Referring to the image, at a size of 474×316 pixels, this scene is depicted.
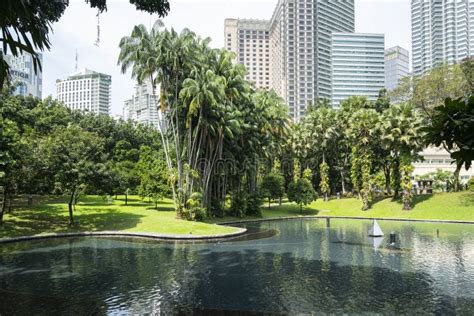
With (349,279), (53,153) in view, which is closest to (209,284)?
(349,279)

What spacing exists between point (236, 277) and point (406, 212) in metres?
42.5

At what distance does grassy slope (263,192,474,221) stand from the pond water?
21.9 m

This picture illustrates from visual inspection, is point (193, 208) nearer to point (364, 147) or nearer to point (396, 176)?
point (364, 147)

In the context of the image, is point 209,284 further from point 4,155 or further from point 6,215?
point 6,215

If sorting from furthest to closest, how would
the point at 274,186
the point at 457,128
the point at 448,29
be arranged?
1. the point at 448,29
2. the point at 274,186
3. the point at 457,128

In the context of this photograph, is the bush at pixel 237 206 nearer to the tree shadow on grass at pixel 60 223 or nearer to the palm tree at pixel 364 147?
the tree shadow on grass at pixel 60 223

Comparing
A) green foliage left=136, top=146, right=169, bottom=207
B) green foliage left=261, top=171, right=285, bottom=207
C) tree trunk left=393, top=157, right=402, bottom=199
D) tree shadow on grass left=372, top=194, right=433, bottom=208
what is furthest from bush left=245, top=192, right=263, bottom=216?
tree trunk left=393, top=157, right=402, bottom=199

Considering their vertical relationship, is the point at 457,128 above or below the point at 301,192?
above

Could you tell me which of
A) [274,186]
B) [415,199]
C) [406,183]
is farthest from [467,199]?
[274,186]

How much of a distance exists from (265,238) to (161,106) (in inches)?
783

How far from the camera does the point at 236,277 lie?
63.1 feet

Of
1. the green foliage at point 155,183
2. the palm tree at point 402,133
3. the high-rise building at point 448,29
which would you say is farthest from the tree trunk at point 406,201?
the high-rise building at point 448,29

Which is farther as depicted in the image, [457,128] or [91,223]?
[91,223]

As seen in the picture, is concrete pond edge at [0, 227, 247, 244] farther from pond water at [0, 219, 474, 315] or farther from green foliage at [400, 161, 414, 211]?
green foliage at [400, 161, 414, 211]
